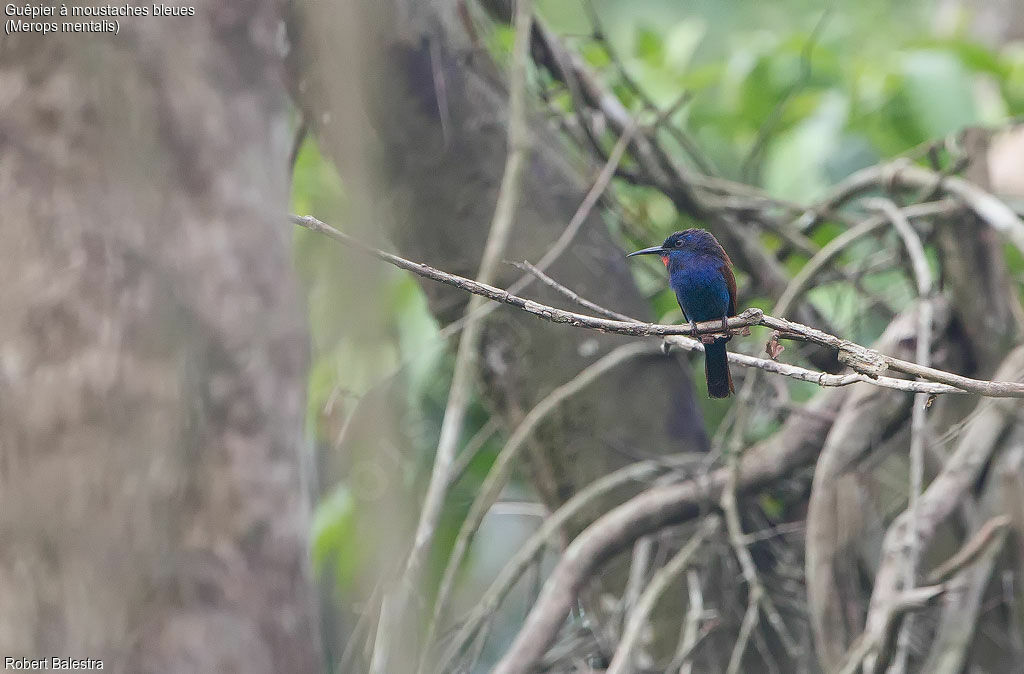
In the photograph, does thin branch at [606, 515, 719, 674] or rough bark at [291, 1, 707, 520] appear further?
rough bark at [291, 1, 707, 520]

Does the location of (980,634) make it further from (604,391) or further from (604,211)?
(604,211)

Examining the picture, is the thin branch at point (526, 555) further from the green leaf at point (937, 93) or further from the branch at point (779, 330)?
the green leaf at point (937, 93)

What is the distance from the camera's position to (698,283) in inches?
100

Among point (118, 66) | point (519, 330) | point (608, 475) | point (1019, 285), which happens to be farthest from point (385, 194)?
point (1019, 285)

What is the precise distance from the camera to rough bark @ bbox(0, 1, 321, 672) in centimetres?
218

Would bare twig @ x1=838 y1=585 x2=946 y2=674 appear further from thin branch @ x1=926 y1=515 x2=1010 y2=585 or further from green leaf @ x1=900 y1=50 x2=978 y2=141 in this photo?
green leaf @ x1=900 y1=50 x2=978 y2=141

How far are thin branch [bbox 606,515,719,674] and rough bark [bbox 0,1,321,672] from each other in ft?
2.41

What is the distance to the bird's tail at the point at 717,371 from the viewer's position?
233 centimetres

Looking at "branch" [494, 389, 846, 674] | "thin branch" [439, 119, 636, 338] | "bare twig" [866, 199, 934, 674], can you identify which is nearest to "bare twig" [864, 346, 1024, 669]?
"bare twig" [866, 199, 934, 674]

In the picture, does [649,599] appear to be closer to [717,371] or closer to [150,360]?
[717,371]

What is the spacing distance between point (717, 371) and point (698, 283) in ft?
0.81

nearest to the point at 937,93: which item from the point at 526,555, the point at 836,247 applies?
the point at 836,247

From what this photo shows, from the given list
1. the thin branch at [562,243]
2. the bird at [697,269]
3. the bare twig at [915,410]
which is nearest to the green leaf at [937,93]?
the bare twig at [915,410]

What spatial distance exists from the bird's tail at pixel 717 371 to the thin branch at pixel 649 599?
0.62 meters
